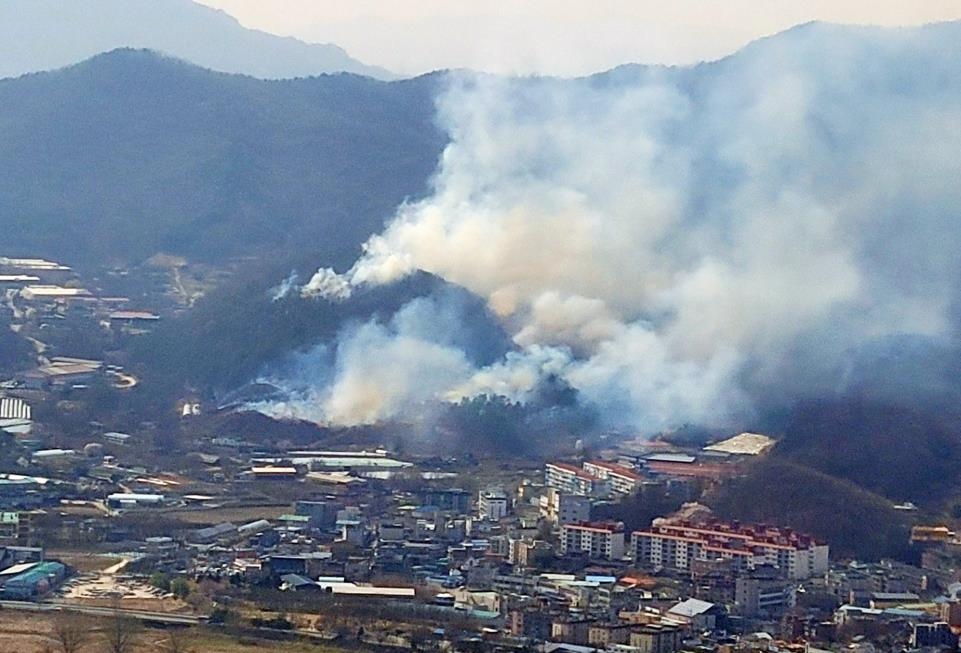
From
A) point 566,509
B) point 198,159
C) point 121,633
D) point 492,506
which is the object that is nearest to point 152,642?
point 121,633

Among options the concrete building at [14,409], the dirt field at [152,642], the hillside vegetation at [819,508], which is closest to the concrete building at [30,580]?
the dirt field at [152,642]

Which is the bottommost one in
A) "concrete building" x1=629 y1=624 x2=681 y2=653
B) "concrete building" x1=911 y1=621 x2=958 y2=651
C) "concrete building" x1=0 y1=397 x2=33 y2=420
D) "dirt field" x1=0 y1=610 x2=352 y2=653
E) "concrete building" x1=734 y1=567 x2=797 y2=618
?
"dirt field" x1=0 y1=610 x2=352 y2=653

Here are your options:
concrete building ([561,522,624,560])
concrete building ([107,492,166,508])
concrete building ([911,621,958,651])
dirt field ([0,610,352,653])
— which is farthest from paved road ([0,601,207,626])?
concrete building ([911,621,958,651])

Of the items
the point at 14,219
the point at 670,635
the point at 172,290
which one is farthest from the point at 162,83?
the point at 670,635

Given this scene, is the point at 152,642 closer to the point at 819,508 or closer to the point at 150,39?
the point at 819,508

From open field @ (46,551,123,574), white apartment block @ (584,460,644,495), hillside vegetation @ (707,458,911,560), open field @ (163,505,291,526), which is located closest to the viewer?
open field @ (46,551,123,574)

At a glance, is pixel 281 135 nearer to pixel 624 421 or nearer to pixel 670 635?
pixel 624 421

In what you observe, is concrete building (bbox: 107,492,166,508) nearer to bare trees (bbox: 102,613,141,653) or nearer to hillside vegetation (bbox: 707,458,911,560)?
bare trees (bbox: 102,613,141,653)

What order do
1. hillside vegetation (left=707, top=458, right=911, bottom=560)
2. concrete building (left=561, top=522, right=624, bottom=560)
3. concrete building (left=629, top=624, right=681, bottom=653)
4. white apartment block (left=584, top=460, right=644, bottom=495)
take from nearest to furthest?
1. concrete building (left=629, top=624, right=681, bottom=653)
2. concrete building (left=561, top=522, right=624, bottom=560)
3. hillside vegetation (left=707, top=458, right=911, bottom=560)
4. white apartment block (left=584, top=460, right=644, bottom=495)

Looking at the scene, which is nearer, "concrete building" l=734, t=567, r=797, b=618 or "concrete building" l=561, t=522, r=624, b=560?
"concrete building" l=734, t=567, r=797, b=618
